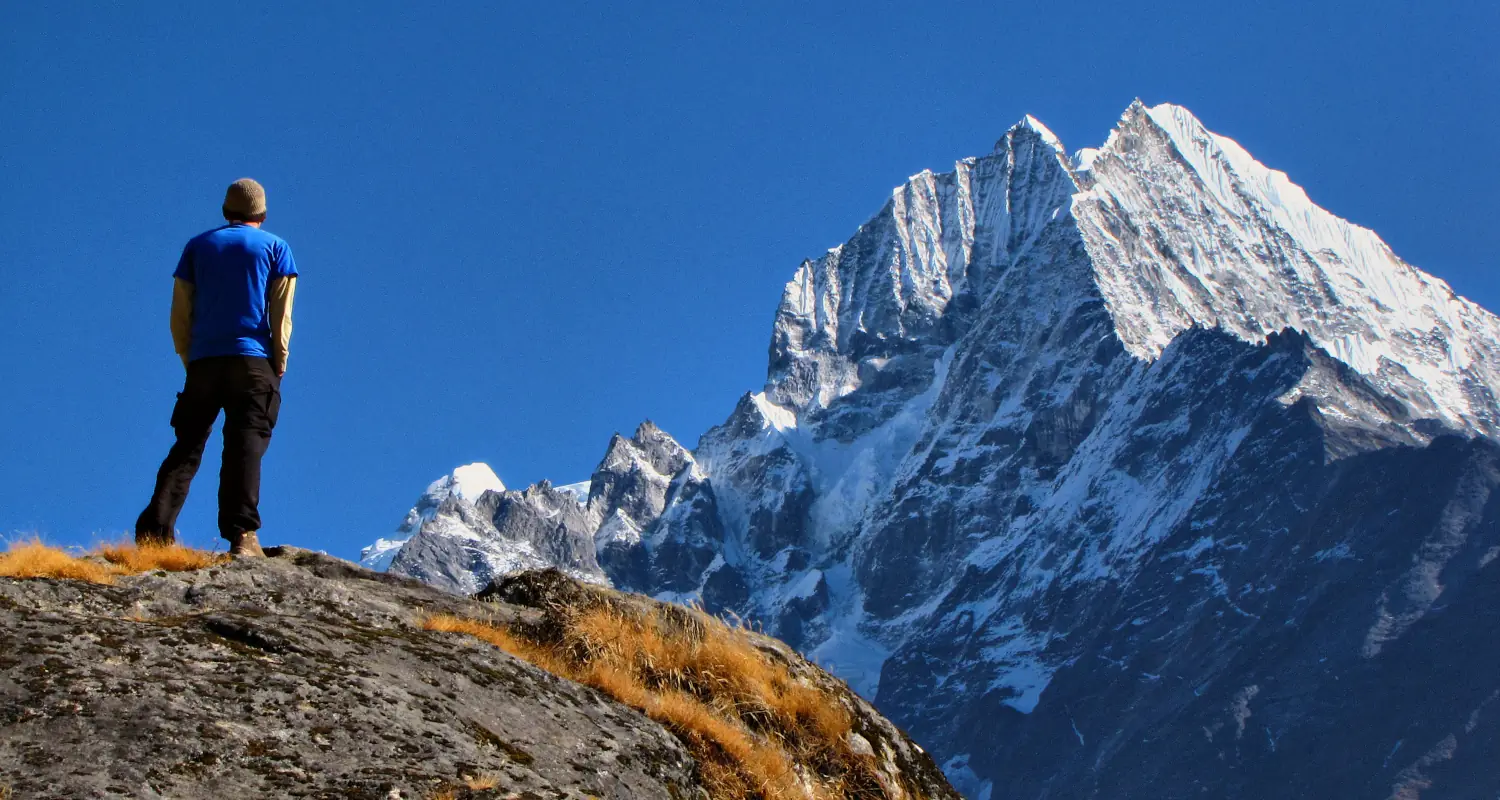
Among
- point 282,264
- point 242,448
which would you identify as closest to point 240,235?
point 282,264

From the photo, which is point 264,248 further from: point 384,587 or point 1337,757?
point 1337,757

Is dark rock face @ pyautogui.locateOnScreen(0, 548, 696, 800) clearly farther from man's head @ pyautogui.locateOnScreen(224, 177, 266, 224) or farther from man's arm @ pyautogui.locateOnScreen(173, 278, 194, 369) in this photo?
man's head @ pyautogui.locateOnScreen(224, 177, 266, 224)

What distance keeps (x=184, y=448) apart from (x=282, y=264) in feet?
4.27

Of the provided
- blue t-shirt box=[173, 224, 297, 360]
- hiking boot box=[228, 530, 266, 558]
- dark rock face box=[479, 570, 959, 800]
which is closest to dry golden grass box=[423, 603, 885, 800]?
dark rock face box=[479, 570, 959, 800]

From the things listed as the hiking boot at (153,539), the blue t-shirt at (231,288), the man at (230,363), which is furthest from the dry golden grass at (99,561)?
the blue t-shirt at (231,288)

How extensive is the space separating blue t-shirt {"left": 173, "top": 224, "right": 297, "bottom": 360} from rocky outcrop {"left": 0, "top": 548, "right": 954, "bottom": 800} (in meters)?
1.65

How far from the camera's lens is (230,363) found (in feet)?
31.8

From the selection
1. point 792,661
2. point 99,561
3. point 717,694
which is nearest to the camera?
point 99,561

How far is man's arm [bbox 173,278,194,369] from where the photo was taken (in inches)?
390

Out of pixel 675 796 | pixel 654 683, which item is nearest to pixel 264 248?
pixel 654 683

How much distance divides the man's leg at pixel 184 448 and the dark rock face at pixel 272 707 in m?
1.15

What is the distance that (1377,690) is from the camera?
198 meters

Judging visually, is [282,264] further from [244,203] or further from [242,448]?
[242,448]

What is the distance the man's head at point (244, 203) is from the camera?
10062 mm
